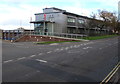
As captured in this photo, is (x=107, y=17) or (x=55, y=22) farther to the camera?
(x=107, y=17)

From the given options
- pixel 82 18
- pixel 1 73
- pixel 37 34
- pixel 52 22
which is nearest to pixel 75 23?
pixel 82 18

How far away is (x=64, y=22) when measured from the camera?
48250 millimetres

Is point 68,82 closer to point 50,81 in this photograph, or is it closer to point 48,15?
point 50,81

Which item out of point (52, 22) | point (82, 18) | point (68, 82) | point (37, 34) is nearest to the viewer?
point (68, 82)

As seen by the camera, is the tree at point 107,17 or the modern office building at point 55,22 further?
the tree at point 107,17

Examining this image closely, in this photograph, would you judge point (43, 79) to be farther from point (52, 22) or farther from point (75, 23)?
point (75, 23)

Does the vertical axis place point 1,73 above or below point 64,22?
below

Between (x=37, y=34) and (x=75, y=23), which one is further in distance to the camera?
(x=75, y=23)

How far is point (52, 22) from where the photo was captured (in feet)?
153

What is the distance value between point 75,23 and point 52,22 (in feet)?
34.7

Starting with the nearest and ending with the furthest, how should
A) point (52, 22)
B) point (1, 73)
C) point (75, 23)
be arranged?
point (1, 73) < point (52, 22) < point (75, 23)

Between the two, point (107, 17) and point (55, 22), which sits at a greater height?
point (107, 17)

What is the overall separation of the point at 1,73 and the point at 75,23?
157 ft

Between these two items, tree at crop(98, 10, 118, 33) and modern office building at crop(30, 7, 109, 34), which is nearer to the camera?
modern office building at crop(30, 7, 109, 34)
